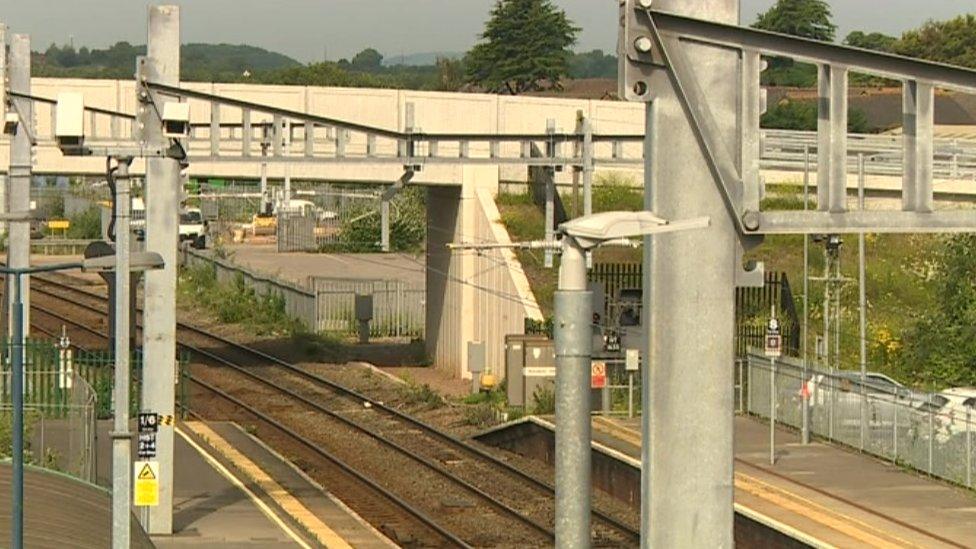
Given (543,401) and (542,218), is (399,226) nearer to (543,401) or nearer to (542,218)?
(542,218)

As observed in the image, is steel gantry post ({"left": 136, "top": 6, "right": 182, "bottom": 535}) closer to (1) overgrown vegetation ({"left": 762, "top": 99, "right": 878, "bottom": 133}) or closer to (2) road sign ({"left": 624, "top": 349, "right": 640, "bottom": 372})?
(2) road sign ({"left": 624, "top": 349, "right": 640, "bottom": 372})

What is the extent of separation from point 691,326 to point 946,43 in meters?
77.4

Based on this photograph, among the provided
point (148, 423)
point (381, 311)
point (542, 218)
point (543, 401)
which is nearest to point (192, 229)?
point (381, 311)

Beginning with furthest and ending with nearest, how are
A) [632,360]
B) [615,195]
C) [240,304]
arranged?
[240,304] < [615,195] < [632,360]

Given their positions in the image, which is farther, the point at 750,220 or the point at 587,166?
the point at 587,166

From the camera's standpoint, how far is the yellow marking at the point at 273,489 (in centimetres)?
2382

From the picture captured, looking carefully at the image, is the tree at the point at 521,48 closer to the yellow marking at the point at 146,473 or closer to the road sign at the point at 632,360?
the road sign at the point at 632,360

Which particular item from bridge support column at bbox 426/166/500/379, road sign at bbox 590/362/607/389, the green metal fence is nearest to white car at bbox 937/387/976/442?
road sign at bbox 590/362/607/389

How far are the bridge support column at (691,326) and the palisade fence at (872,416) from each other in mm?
20250

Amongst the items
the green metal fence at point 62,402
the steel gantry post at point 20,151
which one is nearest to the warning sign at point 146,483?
the green metal fence at point 62,402

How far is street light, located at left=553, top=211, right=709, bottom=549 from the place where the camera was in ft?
23.7

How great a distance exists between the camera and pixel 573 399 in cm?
727

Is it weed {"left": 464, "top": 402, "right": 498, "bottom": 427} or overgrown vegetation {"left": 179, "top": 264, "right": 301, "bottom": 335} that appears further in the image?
overgrown vegetation {"left": 179, "top": 264, "right": 301, "bottom": 335}

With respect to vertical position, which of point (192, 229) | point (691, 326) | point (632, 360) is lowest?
point (632, 360)
